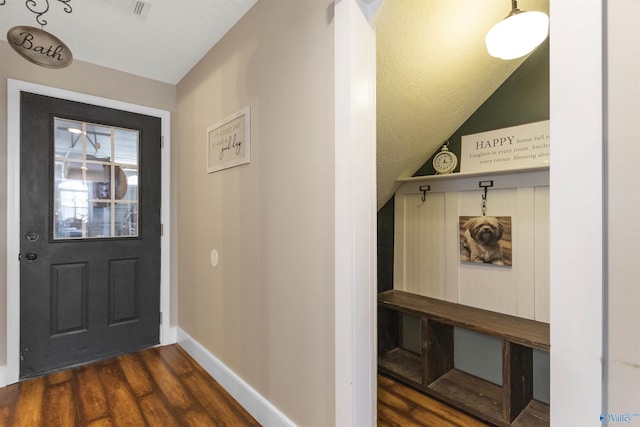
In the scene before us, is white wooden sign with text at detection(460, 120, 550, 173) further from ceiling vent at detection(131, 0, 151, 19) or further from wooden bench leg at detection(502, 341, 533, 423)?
ceiling vent at detection(131, 0, 151, 19)

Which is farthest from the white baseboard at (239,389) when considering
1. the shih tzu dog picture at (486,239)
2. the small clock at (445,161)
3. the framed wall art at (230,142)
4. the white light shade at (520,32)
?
the white light shade at (520,32)

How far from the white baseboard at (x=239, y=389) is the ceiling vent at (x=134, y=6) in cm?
226

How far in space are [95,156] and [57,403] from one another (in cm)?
171

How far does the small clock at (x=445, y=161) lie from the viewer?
2146 millimetres

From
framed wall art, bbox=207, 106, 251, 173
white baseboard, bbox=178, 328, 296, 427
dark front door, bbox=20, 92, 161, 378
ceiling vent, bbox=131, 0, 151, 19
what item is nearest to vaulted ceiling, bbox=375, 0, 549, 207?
framed wall art, bbox=207, 106, 251, 173

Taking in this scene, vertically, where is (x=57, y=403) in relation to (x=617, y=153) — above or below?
below

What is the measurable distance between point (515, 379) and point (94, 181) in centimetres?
318

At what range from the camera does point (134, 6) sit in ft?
5.59

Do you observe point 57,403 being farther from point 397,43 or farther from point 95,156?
point 397,43

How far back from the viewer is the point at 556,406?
0.67 metres

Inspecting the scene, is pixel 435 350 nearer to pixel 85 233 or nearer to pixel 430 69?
pixel 430 69

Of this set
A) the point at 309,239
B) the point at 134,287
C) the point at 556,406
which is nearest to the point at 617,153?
the point at 556,406

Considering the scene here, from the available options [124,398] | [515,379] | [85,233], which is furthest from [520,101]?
[85,233]

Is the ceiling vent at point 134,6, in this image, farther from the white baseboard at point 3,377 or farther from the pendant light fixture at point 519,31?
the white baseboard at point 3,377
